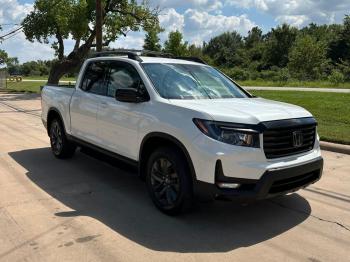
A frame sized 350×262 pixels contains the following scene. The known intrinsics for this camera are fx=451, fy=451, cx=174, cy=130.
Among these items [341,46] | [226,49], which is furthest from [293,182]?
[226,49]

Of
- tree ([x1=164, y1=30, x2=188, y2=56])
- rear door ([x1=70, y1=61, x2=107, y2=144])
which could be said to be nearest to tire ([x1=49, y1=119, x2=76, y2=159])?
rear door ([x1=70, y1=61, x2=107, y2=144])

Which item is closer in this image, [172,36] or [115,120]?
[115,120]

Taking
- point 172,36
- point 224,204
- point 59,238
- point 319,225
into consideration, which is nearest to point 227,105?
point 224,204

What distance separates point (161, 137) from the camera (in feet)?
16.9

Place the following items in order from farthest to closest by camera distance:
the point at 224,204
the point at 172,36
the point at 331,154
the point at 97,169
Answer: the point at 172,36, the point at 331,154, the point at 97,169, the point at 224,204

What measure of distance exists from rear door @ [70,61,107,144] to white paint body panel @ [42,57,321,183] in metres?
0.01

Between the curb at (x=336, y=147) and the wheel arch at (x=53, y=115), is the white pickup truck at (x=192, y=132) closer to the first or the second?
the wheel arch at (x=53, y=115)

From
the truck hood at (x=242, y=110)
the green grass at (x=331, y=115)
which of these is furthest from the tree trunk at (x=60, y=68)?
the truck hood at (x=242, y=110)

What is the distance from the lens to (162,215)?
5.20 m

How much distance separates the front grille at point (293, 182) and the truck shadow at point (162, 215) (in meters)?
0.43

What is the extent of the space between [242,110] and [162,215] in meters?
1.51

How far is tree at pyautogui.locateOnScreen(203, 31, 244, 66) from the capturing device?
82938 millimetres

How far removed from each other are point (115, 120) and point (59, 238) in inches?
76.4

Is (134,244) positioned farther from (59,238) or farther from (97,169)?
(97,169)
